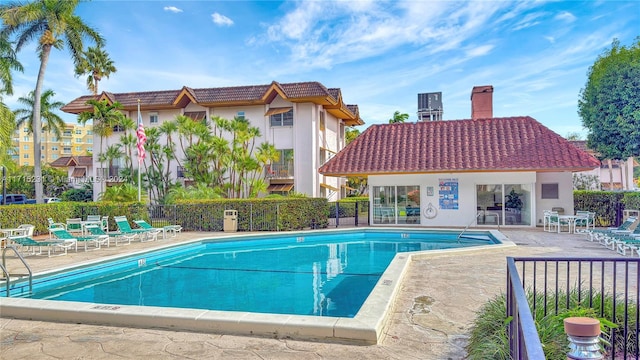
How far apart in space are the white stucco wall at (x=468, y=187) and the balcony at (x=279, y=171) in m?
9.41

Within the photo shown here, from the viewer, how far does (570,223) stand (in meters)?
19.6

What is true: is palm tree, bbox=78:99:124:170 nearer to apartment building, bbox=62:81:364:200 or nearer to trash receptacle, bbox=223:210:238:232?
apartment building, bbox=62:81:364:200

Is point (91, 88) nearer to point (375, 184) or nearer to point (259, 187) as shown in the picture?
point (259, 187)

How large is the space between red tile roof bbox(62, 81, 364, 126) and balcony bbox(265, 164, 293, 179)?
192 inches

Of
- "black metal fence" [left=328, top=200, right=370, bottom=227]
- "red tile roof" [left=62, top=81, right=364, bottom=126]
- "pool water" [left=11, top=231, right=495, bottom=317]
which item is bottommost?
"pool water" [left=11, top=231, right=495, bottom=317]

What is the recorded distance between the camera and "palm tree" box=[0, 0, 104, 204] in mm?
25766

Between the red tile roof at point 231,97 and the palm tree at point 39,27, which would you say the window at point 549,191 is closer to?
the red tile roof at point 231,97

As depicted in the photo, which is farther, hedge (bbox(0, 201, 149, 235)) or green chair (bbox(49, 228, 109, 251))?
hedge (bbox(0, 201, 149, 235))

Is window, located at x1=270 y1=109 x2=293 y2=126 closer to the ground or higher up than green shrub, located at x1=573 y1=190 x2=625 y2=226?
higher up

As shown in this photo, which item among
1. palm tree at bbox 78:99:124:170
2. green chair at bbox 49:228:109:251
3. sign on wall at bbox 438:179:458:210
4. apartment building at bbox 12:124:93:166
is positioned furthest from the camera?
apartment building at bbox 12:124:93:166

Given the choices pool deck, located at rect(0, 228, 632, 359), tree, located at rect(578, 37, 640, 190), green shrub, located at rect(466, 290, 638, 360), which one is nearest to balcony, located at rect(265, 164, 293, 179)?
tree, located at rect(578, 37, 640, 190)

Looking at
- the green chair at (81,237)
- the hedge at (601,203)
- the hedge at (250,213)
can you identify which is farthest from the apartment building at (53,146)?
the hedge at (601,203)

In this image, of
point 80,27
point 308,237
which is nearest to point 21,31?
point 80,27

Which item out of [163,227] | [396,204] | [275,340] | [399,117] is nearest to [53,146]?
[399,117]
